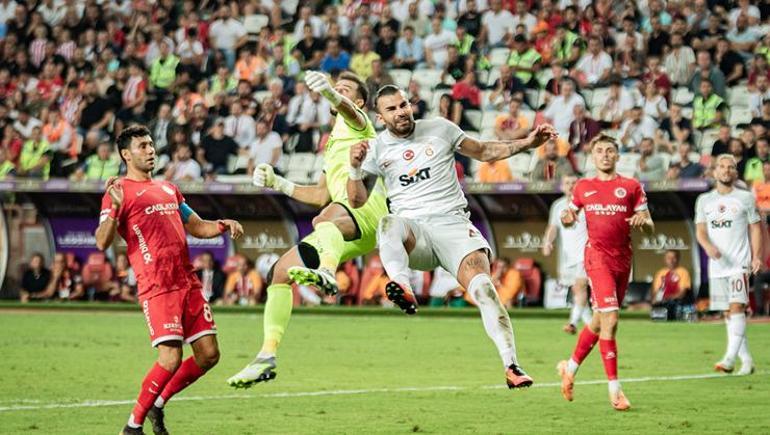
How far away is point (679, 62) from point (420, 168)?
15.0 meters

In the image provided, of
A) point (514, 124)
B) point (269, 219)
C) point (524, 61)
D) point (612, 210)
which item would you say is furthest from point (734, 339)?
point (269, 219)

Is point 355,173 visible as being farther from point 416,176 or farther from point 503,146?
point 503,146

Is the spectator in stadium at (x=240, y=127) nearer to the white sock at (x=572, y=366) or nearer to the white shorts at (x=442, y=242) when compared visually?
the white sock at (x=572, y=366)

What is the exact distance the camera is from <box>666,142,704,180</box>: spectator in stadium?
22594 millimetres

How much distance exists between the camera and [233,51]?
30047 mm

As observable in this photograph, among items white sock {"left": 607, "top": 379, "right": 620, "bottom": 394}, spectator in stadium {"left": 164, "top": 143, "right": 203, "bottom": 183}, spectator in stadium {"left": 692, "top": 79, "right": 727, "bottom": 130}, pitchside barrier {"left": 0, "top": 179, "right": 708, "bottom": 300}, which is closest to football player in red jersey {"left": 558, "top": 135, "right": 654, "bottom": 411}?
white sock {"left": 607, "top": 379, "right": 620, "bottom": 394}

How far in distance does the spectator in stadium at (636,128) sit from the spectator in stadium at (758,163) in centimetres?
206

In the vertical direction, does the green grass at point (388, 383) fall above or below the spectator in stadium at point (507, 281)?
above

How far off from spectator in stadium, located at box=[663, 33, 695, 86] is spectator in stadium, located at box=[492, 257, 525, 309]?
173 inches

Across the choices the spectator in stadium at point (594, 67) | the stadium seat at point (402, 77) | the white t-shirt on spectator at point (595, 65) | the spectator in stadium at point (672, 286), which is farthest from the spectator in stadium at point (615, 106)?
the stadium seat at point (402, 77)

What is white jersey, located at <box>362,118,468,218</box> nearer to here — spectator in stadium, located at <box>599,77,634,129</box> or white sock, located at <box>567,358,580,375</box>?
white sock, located at <box>567,358,580,375</box>

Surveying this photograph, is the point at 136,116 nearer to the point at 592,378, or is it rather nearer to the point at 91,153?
the point at 91,153

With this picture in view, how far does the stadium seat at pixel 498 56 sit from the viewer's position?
1045 inches

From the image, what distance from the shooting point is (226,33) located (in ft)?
99.3
